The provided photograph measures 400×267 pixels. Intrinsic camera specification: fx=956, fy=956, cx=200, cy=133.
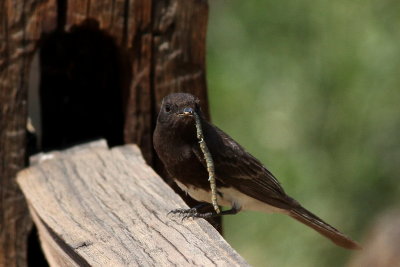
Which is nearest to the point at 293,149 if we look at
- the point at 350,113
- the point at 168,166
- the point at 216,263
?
the point at 350,113

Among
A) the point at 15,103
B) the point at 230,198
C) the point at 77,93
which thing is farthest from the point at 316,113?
the point at 15,103

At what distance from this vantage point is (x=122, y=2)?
5.16 meters

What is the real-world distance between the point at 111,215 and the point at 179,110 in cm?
68

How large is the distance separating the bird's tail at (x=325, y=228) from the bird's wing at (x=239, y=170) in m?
0.07

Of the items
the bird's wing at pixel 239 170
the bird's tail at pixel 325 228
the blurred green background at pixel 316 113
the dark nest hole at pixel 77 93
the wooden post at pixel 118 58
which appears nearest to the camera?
the bird's wing at pixel 239 170

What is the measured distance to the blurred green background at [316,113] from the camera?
283 inches

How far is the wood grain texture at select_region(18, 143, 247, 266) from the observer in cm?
340

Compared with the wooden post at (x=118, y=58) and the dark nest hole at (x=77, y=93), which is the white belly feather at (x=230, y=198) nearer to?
the wooden post at (x=118, y=58)

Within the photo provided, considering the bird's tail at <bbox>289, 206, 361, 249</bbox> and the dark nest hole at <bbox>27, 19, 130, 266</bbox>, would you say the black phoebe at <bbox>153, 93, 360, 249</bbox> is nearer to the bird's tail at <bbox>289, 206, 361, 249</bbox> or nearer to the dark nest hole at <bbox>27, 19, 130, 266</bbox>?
the bird's tail at <bbox>289, 206, 361, 249</bbox>

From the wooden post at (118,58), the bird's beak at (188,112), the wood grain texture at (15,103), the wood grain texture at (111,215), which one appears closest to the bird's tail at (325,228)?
the wooden post at (118,58)

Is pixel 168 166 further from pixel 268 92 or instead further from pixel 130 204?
pixel 268 92

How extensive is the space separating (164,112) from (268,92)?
11.5 ft

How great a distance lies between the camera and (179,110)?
4.46 meters

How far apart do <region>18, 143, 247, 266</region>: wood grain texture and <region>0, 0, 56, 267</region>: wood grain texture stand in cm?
16
